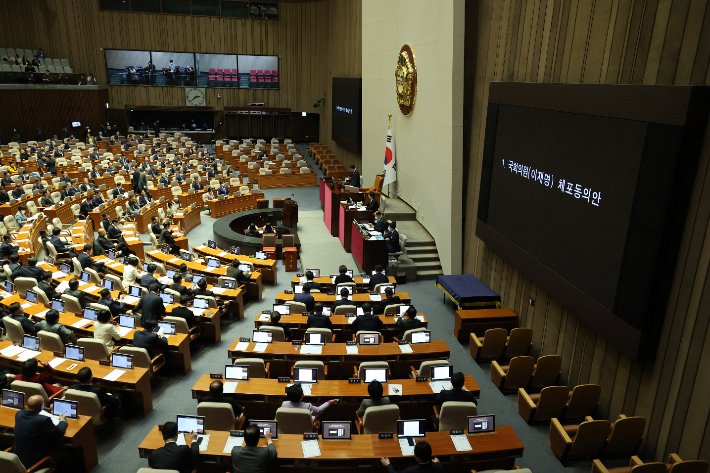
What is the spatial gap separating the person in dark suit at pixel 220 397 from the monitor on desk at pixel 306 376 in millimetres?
820

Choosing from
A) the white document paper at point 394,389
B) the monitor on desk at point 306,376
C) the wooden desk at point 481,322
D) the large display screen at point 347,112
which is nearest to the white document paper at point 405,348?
the white document paper at point 394,389

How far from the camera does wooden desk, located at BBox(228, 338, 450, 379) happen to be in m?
7.80

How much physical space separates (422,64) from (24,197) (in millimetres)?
13229

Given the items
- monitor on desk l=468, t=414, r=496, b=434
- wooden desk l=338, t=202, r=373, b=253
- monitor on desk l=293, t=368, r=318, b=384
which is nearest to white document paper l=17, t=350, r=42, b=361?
monitor on desk l=293, t=368, r=318, b=384

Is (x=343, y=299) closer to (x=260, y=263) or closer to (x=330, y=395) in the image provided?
(x=330, y=395)

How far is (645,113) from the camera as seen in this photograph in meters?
6.15

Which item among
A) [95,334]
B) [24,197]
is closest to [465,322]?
[95,334]

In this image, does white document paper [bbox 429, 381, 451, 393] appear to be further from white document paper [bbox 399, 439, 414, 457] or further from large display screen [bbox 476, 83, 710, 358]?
large display screen [bbox 476, 83, 710, 358]

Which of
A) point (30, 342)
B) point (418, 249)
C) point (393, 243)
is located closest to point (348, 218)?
point (393, 243)

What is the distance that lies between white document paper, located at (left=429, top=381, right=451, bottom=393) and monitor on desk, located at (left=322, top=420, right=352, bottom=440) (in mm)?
1650

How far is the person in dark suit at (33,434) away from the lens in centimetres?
534

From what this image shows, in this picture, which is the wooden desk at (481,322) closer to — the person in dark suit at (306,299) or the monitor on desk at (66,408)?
the person in dark suit at (306,299)

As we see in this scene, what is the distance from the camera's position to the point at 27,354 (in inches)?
292

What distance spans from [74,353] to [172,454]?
314 centimetres
